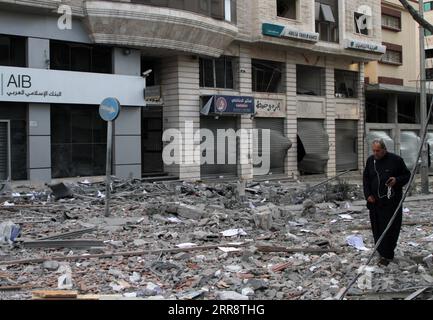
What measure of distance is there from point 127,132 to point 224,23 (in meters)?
6.21

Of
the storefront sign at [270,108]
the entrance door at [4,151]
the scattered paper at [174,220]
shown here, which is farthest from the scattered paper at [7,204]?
the storefront sign at [270,108]

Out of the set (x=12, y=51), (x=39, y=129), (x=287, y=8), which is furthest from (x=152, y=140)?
(x=287, y=8)

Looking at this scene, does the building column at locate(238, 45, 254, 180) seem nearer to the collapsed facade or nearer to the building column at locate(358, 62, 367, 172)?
the collapsed facade

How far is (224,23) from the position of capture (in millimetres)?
22875

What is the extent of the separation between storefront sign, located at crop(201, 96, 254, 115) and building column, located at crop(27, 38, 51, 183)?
698 cm

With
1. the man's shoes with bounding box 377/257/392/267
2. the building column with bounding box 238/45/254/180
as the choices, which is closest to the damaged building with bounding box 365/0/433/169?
the building column with bounding box 238/45/254/180

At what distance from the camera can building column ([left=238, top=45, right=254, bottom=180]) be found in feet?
82.9

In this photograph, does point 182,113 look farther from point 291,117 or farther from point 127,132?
point 291,117

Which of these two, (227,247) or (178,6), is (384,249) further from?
(178,6)

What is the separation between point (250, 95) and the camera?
83.9ft

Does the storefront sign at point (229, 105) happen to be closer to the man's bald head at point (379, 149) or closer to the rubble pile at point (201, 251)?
the rubble pile at point (201, 251)

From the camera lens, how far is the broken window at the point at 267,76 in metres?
26.4

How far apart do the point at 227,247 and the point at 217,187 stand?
31.7ft

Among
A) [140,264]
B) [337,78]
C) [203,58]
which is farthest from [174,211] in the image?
[337,78]
